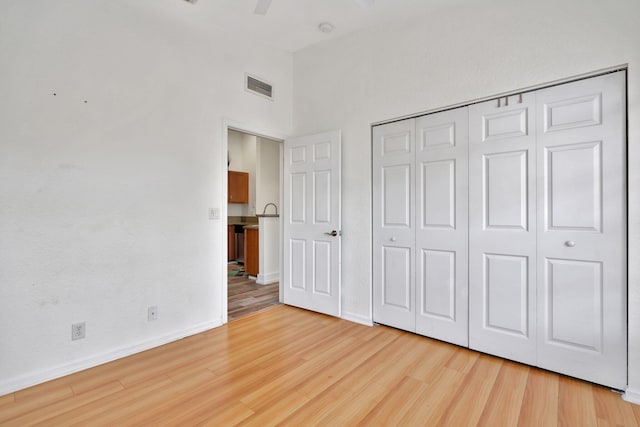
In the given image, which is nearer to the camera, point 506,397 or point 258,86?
point 506,397

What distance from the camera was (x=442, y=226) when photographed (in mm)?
2691

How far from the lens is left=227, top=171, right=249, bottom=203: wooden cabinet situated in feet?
22.5

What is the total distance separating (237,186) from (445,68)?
5.28m

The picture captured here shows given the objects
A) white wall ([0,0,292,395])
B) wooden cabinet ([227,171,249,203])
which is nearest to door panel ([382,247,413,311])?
white wall ([0,0,292,395])

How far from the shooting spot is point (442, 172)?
2678mm

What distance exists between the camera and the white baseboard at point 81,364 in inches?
77.3

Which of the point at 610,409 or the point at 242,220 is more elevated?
the point at 242,220

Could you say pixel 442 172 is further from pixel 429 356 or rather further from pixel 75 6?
pixel 75 6

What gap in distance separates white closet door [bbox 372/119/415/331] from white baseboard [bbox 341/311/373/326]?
0.07 metres

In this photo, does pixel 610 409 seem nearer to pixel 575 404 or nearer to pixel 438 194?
pixel 575 404

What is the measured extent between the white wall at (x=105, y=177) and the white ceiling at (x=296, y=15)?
16 centimetres

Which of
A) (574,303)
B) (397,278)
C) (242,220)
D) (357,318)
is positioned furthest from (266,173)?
(574,303)

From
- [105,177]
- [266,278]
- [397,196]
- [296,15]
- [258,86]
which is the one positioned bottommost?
[266,278]

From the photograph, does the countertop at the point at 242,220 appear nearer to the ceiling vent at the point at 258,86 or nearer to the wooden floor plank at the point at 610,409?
the ceiling vent at the point at 258,86
